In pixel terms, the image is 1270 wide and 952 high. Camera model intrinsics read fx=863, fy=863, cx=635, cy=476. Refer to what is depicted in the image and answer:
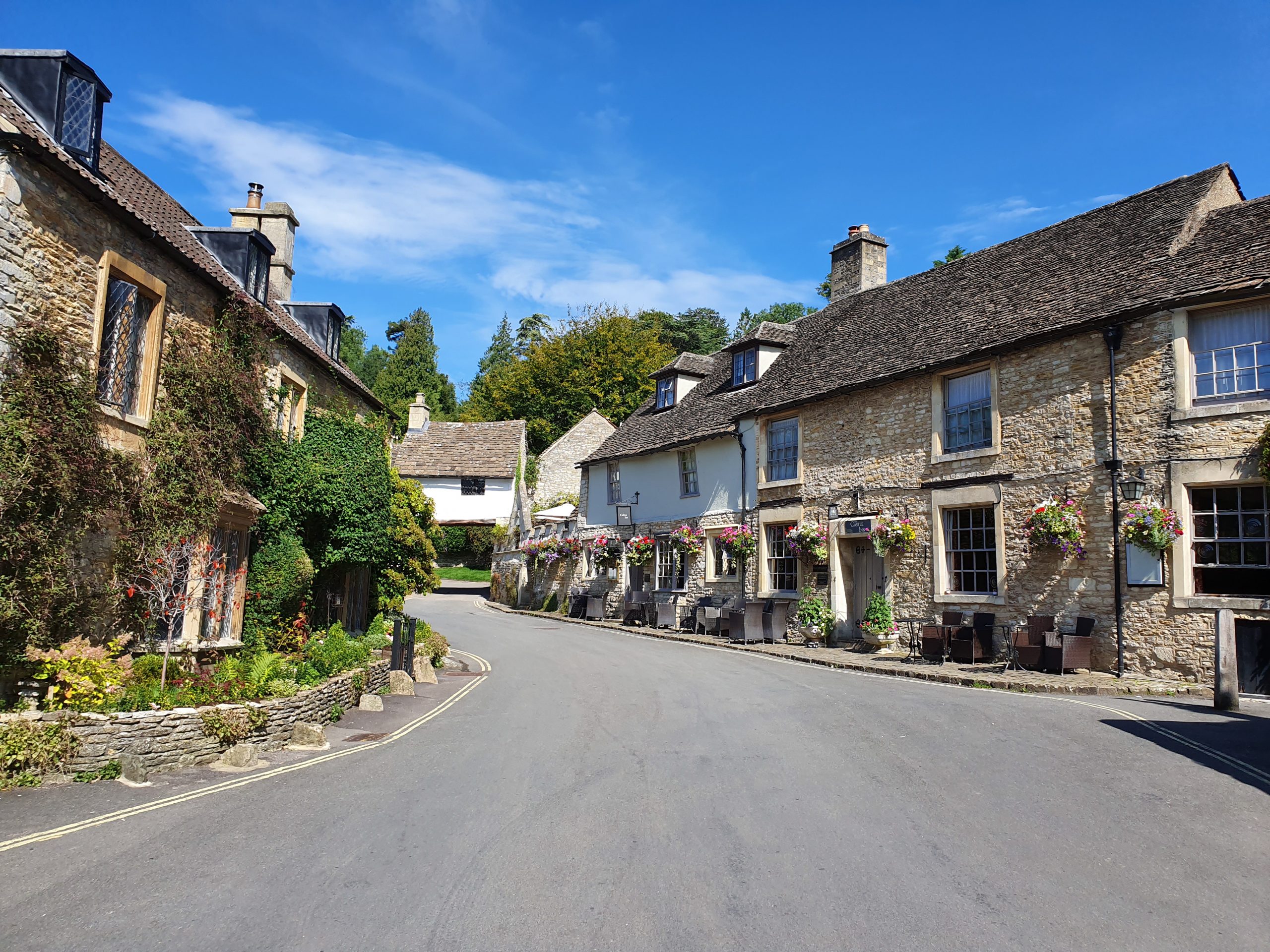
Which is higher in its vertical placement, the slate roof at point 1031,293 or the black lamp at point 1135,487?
the slate roof at point 1031,293

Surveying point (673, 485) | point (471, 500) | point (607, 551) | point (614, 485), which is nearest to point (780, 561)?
point (673, 485)

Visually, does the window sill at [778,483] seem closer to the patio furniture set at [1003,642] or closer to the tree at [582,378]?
the patio furniture set at [1003,642]

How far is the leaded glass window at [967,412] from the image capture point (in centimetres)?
1708

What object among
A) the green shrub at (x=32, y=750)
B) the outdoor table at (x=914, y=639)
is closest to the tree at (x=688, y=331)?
the outdoor table at (x=914, y=639)

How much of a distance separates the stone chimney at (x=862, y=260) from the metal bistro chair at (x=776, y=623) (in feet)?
33.8

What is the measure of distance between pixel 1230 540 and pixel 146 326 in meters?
16.0

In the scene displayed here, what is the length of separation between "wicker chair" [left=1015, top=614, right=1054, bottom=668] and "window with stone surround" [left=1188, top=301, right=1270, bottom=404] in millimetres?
4322

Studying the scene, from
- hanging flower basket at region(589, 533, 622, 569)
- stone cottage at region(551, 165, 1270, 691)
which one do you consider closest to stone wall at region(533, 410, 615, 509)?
hanging flower basket at region(589, 533, 622, 569)

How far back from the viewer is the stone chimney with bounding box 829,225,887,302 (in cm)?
2556

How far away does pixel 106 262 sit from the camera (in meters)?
10.5

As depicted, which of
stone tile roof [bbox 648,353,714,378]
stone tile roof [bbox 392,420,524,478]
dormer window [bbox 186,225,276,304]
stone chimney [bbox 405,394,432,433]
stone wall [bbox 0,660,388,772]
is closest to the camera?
stone wall [bbox 0,660,388,772]

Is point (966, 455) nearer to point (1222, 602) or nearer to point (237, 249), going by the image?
point (1222, 602)


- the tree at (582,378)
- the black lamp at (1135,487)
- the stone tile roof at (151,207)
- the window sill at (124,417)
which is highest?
the tree at (582,378)

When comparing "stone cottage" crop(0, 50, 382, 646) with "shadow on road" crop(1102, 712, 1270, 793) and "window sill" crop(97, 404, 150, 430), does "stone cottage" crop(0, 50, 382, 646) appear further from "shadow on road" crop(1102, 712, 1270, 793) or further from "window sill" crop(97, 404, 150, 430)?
"shadow on road" crop(1102, 712, 1270, 793)
